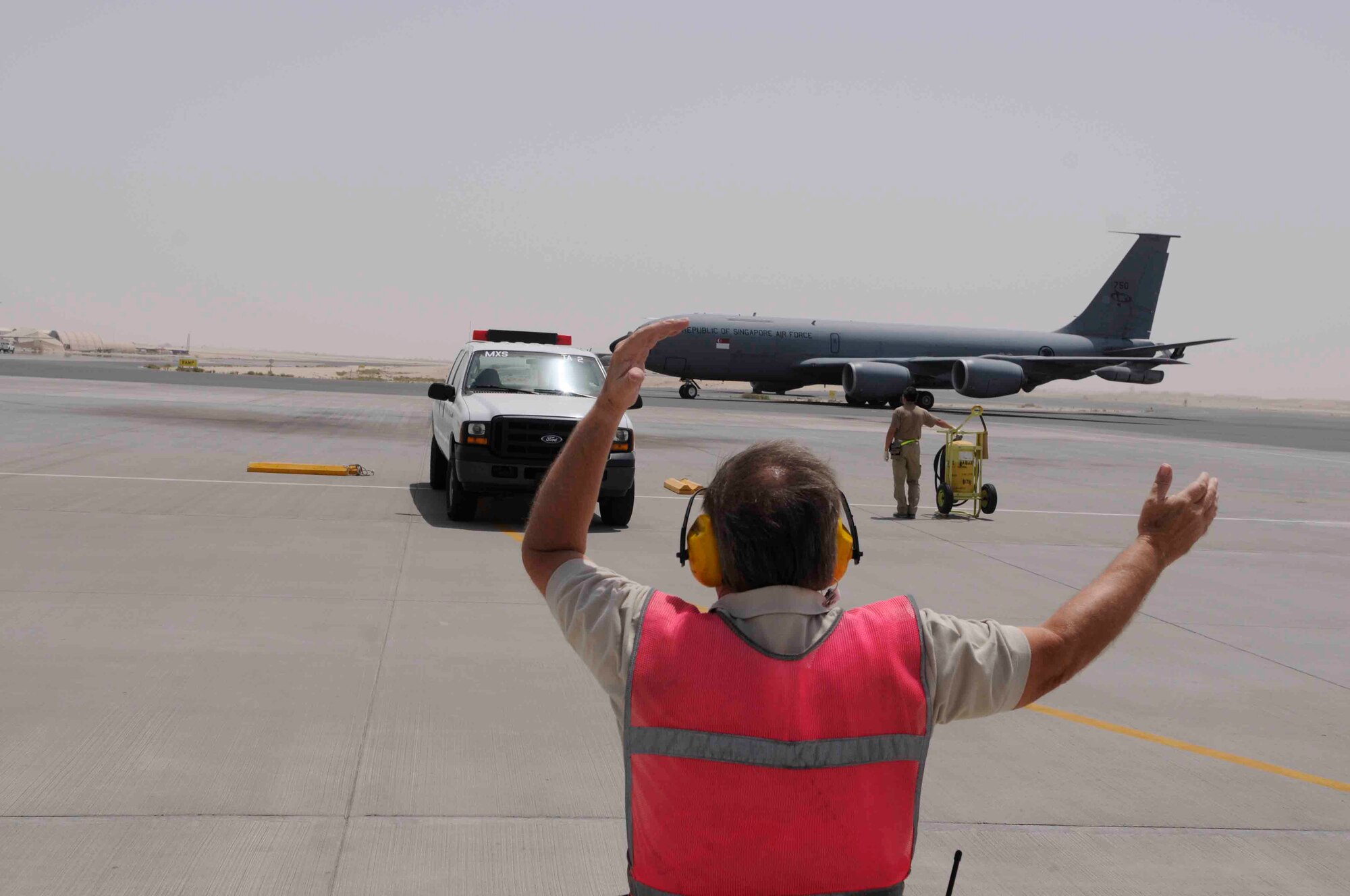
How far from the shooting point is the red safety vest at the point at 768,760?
206 cm

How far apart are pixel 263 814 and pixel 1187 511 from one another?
138 inches

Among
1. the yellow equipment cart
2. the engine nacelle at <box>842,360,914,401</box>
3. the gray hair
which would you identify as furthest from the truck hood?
the engine nacelle at <box>842,360,914,401</box>

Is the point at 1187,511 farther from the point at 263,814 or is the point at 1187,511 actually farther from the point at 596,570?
the point at 263,814

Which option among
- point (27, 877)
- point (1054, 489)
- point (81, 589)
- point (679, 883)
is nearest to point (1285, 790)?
point (679, 883)

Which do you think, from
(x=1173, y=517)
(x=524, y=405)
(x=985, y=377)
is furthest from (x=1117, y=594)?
(x=985, y=377)

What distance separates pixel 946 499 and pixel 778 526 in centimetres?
1420

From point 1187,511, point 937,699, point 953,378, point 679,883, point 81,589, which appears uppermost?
point 1187,511

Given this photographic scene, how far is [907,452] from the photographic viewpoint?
1564 centimetres

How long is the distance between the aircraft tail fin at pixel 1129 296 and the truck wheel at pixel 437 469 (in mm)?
49584

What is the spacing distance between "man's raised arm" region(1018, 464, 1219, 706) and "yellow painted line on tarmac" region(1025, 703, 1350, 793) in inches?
123

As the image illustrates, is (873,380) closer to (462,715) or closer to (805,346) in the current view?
(805,346)

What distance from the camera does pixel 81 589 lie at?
→ 8.55 meters

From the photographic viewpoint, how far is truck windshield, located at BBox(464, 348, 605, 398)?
1551 centimetres

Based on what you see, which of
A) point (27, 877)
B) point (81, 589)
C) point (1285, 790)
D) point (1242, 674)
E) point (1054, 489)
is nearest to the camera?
point (27, 877)
